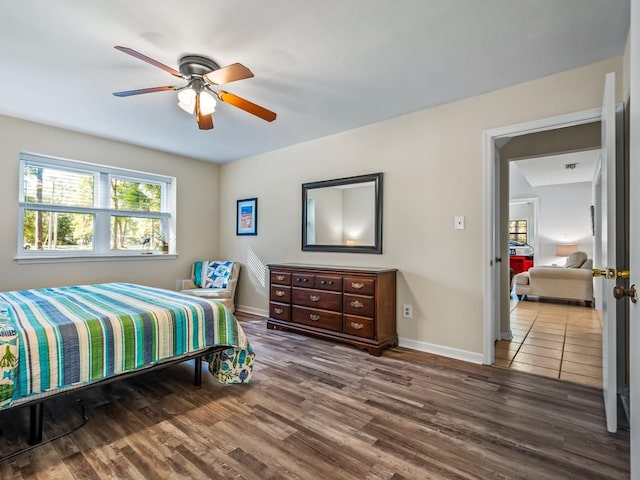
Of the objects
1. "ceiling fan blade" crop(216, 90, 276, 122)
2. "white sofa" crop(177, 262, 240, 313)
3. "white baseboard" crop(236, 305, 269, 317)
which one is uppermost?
"ceiling fan blade" crop(216, 90, 276, 122)

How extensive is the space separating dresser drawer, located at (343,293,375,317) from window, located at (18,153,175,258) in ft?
9.60

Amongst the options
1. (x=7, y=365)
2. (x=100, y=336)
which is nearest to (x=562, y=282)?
(x=100, y=336)

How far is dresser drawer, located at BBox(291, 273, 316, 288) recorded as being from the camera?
3.63 metres

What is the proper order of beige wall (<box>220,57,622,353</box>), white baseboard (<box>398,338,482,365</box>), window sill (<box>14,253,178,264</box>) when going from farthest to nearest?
window sill (<box>14,253,178,264</box>), white baseboard (<box>398,338,482,365</box>), beige wall (<box>220,57,622,353</box>)

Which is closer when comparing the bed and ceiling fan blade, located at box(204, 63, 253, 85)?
the bed

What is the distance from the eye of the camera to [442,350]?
10.2ft

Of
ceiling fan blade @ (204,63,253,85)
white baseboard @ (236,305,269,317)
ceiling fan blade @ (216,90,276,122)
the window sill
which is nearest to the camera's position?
ceiling fan blade @ (204,63,253,85)

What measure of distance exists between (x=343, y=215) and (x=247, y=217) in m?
1.72

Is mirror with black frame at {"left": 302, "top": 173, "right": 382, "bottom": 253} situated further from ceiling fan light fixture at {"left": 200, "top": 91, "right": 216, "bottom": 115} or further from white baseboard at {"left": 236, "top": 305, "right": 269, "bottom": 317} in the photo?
ceiling fan light fixture at {"left": 200, "top": 91, "right": 216, "bottom": 115}

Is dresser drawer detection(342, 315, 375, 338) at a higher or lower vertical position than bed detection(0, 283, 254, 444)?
lower

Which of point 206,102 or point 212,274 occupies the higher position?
point 206,102

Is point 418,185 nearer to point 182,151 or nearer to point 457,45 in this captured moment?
point 457,45

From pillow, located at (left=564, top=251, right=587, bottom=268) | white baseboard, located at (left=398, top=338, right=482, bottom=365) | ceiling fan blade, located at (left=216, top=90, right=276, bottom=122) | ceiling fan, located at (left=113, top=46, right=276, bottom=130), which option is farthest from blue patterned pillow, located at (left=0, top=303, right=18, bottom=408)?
pillow, located at (left=564, top=251, right=587, bottom=268)

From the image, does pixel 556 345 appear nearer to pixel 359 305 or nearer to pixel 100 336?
pixel 359 305
